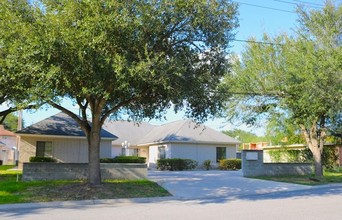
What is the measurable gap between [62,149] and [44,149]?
1.33 meters

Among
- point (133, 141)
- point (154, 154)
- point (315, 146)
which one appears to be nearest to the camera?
point (315, 146)

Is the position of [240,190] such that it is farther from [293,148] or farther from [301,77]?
[293,148]

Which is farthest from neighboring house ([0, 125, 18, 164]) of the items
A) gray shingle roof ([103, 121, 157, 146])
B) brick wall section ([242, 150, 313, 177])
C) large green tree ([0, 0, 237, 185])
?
large green tree ([0, 0, 237, 185])

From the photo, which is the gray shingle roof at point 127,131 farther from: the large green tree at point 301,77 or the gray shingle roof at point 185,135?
the large green tree at point 301,77

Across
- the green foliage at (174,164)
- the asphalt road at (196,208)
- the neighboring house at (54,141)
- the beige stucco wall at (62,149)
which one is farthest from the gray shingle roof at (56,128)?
the asphalt road at (196,208)

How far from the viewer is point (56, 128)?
28.6 metres

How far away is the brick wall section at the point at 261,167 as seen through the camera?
79.8 feet

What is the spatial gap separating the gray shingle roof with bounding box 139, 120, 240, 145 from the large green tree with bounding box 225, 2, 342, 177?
11039 mm

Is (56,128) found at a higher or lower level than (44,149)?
higher

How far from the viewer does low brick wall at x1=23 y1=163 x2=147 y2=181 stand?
18.7 meters

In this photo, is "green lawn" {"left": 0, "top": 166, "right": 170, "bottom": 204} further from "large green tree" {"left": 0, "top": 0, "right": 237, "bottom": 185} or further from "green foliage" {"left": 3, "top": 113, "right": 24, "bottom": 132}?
"green foliage" {"left": 3, "top": 113, "right": 24, "bottom": 132}

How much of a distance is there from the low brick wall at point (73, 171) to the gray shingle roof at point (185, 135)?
13814mm

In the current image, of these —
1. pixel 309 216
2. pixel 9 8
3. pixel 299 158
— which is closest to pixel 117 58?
pixel 9 8

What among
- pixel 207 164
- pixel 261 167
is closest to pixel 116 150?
pixel 207 164
